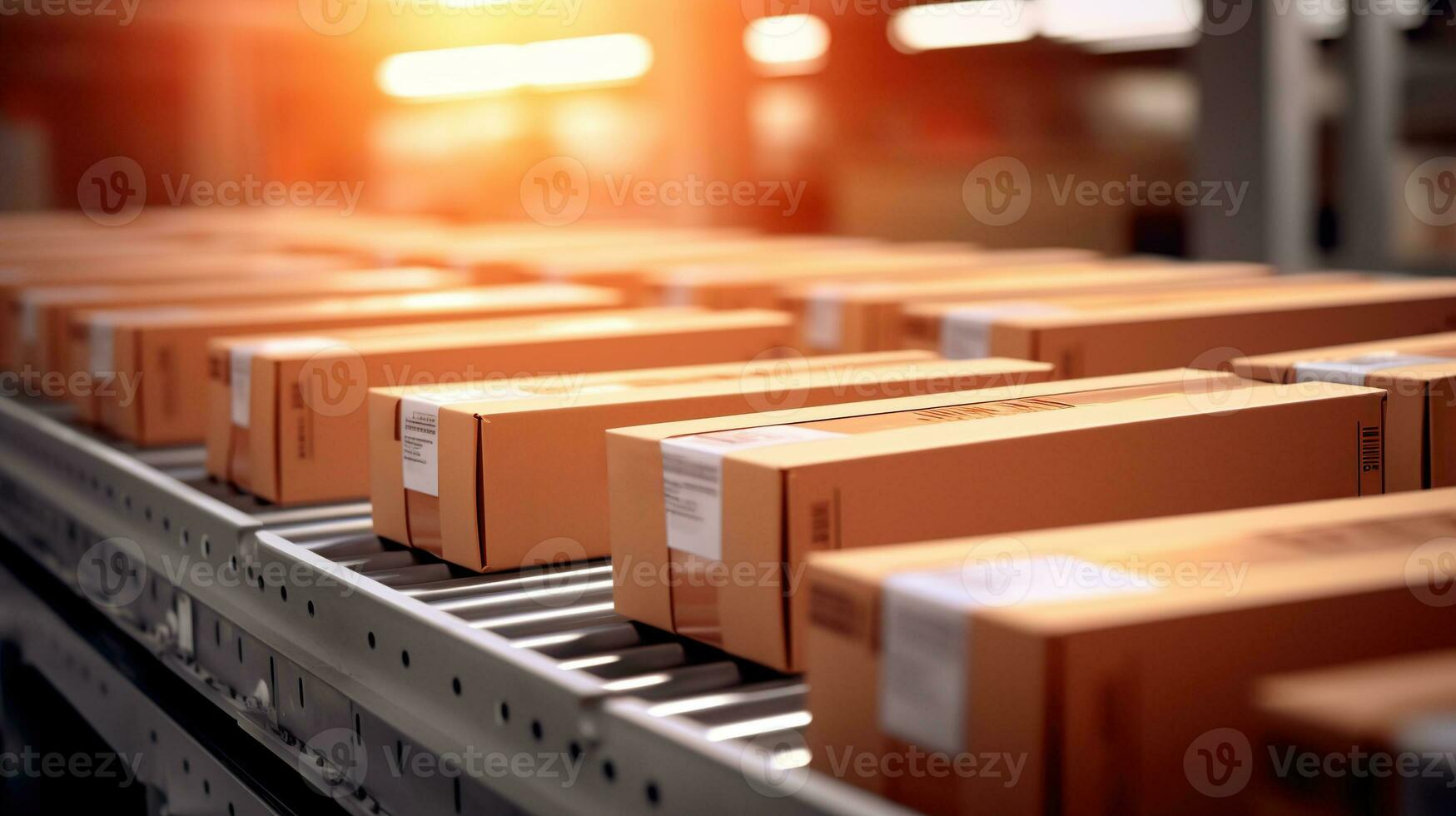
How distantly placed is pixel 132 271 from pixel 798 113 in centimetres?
411

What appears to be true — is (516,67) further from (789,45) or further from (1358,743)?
(1358,743)

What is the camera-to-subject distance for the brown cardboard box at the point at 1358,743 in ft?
2.32

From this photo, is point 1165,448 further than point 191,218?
No

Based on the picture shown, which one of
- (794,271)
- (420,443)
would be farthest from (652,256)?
(420,443)

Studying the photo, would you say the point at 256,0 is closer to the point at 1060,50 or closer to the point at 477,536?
the point at 1060,50

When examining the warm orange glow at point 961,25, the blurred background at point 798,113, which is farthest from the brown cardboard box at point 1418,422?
the warm orange glow at point 961,25

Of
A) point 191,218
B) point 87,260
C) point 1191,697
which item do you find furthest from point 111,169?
point 1191,697

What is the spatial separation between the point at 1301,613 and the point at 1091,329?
1297 millimetres

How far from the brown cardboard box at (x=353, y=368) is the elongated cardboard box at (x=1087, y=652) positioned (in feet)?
3.24

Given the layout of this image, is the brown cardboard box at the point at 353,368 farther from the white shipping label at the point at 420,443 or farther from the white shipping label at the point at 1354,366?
the white shipping label at the point at 1354,366

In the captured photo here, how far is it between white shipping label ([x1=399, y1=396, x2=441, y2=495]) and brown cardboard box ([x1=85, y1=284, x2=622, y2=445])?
0.96 meters

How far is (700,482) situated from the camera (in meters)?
1.31

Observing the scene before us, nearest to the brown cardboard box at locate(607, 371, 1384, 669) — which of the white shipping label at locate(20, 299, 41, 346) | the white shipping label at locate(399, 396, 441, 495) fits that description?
the white shipping label at locate(399, 396, 441, 495)

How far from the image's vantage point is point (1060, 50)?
628cm
